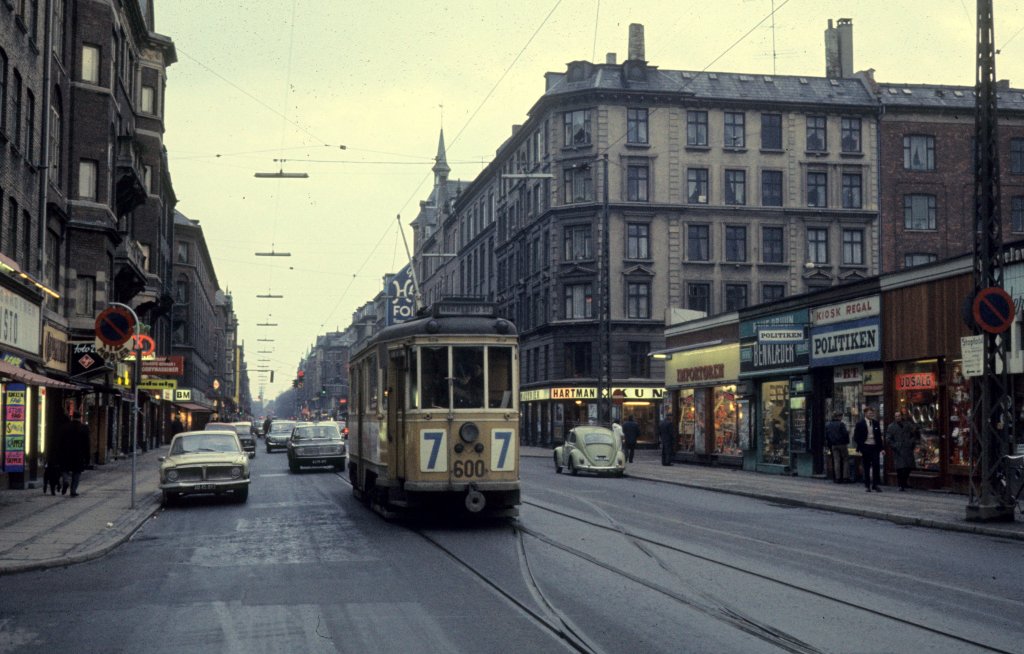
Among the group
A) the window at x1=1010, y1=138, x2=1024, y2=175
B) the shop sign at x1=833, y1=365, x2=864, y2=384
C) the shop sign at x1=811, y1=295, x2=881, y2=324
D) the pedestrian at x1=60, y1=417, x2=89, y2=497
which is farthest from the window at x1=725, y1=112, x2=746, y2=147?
the pedestrian at x1=60, y1=417, x2=89, y2=497

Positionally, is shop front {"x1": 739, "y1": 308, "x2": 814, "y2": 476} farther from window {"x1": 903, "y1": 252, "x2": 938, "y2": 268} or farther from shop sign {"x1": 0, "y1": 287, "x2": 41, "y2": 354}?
window {"x1": 903, "y1": 252, "x2": 938, "y2": 268}

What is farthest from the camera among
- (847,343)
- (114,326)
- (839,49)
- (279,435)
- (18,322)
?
(839,49)

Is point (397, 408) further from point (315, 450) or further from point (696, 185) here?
point (696, 185)

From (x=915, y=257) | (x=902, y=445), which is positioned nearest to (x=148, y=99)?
(x=915, y=257)

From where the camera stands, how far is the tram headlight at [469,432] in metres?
16.4

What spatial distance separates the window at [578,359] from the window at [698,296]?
19.7 feet

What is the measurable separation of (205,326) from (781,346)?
83.7 meters

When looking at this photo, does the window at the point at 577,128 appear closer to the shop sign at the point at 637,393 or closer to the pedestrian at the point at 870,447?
the shop sign at the point at 637,393

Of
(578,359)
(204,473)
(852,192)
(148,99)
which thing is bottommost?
(204,473)

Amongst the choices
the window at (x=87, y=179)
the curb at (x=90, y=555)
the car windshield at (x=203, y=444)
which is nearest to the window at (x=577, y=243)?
the window at (x=87, y=179)

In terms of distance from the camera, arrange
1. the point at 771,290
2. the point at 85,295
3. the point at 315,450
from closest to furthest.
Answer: the point at 315,450, the point at 85,295, the point at 771,290

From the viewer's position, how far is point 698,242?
204ft

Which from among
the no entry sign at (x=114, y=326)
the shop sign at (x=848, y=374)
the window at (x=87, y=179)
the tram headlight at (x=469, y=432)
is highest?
the window at (x=87, y=179)

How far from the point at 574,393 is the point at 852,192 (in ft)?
62.8
